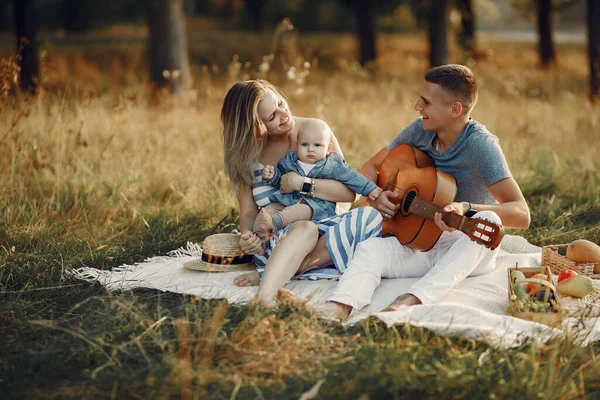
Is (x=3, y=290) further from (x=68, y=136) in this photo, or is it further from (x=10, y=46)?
(x=10, y=46)

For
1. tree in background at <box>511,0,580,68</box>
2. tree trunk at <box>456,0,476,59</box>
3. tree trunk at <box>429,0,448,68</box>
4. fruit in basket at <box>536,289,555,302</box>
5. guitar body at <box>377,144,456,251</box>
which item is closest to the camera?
fruit in basket at <box>536,289,555,302</box>

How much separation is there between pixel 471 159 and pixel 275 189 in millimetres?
1150

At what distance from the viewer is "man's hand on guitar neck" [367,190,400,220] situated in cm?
416

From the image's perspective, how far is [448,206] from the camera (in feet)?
12.5

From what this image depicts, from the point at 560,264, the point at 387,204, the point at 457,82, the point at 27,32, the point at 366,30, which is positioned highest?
the point at 27,32

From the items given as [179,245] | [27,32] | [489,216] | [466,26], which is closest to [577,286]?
[489,216]

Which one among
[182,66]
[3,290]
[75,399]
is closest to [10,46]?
[182,66]

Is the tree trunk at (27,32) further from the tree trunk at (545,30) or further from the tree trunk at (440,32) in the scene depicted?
the tree trunk at (545,30)

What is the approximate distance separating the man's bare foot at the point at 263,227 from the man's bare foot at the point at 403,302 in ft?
2.87

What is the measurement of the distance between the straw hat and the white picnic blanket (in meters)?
0.04

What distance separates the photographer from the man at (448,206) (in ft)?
12.8

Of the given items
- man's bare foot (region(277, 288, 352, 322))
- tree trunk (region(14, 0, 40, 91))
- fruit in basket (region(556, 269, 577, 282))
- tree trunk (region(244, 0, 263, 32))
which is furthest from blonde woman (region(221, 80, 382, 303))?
tree trunk (region(244, 0, 263, 32))

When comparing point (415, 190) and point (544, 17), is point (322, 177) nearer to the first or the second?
point (415, 190)

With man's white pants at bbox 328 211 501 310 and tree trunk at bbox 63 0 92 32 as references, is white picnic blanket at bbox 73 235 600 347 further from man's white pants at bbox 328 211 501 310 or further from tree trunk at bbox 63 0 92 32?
tree trunk at bbox 63 0 92 32
